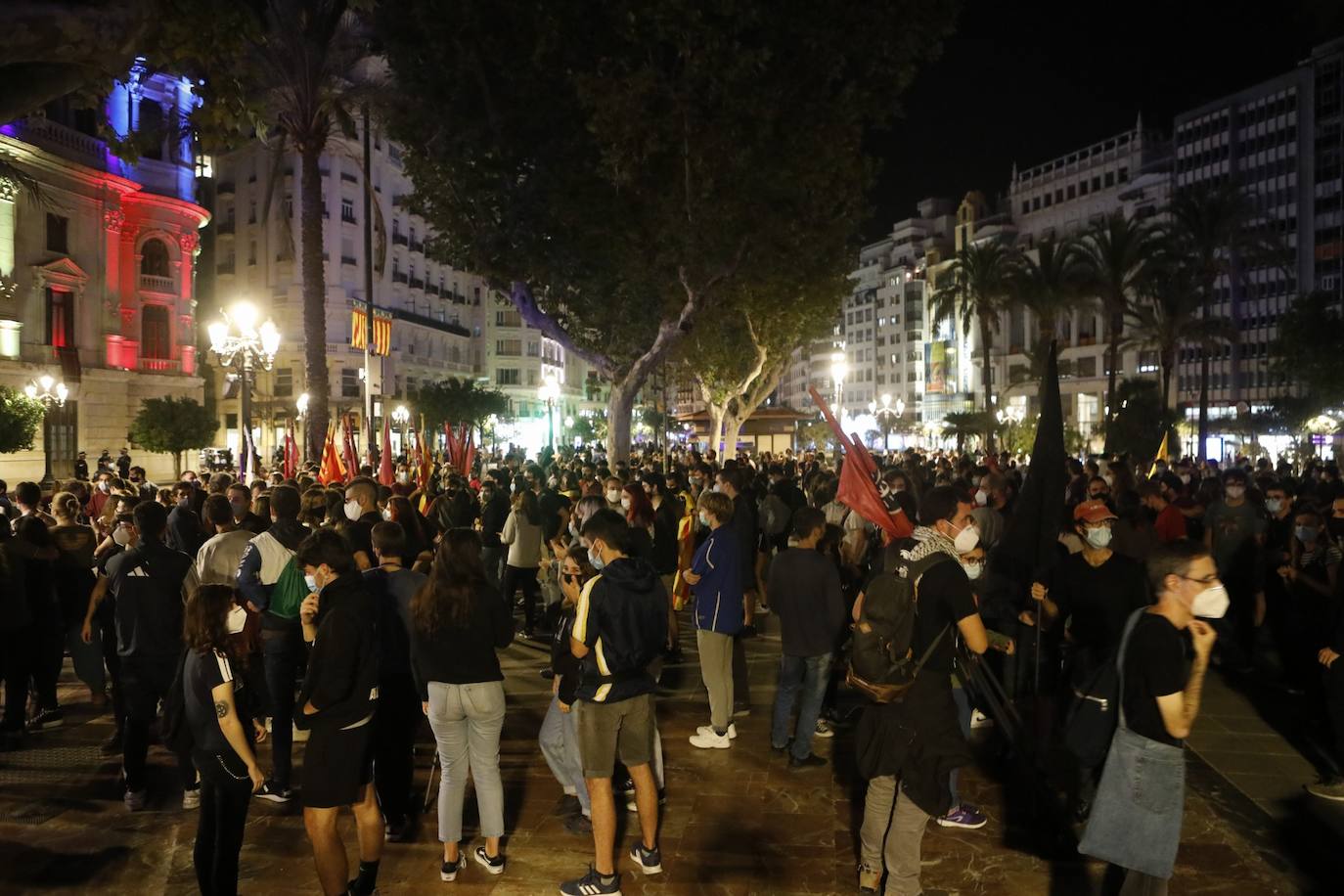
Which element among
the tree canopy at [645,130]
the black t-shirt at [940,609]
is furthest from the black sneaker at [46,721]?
the tree canopy at [645,130]

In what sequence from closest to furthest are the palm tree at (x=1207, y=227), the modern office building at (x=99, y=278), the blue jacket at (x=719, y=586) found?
the blue jacket at (x=719, y=586) → the modern office building at (x=99, y=278) → the palm tree at (x=1207, y=227)

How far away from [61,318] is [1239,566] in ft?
121

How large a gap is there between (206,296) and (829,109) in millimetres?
46394

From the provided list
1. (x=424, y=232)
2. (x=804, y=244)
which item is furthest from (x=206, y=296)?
(x=804, y=244)

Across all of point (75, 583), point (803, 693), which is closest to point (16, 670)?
point (75, 583)

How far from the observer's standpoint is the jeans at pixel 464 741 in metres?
4.83

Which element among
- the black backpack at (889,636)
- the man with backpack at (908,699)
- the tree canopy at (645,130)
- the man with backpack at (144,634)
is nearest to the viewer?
the man with backpack at (908,699)

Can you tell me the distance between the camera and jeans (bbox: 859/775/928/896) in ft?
14.5

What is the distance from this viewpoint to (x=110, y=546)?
329 inches

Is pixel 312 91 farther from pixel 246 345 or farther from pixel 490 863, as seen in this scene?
pixel 490 863

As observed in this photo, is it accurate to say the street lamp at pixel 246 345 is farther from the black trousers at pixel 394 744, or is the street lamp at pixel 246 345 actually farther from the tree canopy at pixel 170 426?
the tree canopy at pixel 170 426

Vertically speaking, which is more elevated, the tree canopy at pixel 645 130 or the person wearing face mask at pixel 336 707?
the tree canopy at pixel 645 130

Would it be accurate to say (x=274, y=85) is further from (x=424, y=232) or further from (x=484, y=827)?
(x=424, y=232)

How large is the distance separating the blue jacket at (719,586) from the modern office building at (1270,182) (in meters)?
70.3
